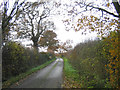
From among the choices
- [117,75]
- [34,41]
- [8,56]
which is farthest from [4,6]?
[34,41]

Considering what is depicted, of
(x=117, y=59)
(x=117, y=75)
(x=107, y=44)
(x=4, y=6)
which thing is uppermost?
(x=4, y=6)

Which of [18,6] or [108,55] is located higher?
[18,6]

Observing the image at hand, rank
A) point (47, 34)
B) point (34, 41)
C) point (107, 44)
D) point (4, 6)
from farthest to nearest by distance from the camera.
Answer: point (47, 34), point (34, 41), point (4, 6), point (107, 44)

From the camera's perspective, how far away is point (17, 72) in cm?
861

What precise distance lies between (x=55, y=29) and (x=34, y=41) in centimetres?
581

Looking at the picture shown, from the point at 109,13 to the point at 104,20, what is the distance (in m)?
0.44

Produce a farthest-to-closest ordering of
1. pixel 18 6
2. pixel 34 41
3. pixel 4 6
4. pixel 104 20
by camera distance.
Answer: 1. pixel 34 41
2. pixel 18 6
3. pixel 4 6
4. pixel 104 20

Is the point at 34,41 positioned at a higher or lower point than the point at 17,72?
higher

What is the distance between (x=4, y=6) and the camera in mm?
5562

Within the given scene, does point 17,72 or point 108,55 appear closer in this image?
point 108,55

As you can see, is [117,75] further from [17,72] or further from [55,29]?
[55,29]

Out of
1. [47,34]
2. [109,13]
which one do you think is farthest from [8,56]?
[47,34]

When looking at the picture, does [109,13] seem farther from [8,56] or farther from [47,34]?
[47,34]

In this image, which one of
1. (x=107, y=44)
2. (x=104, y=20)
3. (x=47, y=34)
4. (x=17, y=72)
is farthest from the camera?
(x=47, y=34)
